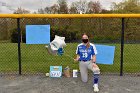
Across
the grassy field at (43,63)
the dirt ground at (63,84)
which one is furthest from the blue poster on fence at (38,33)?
the grassy field at (43,63)

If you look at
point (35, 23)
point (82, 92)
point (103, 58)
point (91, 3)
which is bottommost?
point (82, 92)

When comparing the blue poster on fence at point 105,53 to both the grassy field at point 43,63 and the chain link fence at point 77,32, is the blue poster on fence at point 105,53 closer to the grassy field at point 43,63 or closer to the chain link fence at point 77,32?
the chain link fence at point 77,32

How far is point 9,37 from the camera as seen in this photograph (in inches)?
346

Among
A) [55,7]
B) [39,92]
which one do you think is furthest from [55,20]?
[55,7]

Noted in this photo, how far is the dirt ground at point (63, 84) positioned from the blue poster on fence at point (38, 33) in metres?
0.96

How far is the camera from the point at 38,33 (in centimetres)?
705

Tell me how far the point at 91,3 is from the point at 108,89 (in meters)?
44.0

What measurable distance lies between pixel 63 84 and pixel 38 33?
1508mm

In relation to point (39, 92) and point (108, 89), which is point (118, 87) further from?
point (39, 92)

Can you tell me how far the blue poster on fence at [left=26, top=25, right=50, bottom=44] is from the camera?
7043mm

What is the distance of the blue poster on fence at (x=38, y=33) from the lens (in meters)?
7.04

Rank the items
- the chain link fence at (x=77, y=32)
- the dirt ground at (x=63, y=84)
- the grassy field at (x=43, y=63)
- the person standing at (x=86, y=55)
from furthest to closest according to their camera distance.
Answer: the grassy field at (x=43, y=63) < the chain link fence at (x=77, y=32) < the person standing at (x=86, y=55) < the dirt ground at (x=63, y=84)

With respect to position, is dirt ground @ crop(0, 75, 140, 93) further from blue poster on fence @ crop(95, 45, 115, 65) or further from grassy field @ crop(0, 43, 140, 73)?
grassy field @ crop(0, 43, 140, 73)

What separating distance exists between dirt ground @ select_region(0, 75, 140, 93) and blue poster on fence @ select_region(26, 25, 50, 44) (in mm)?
964
